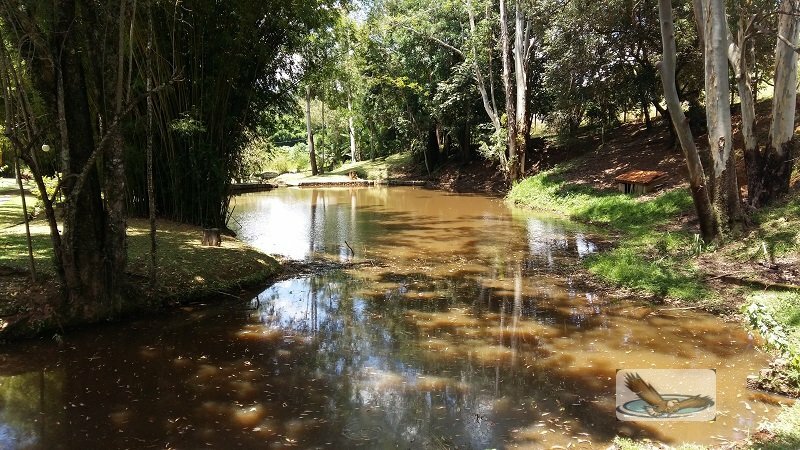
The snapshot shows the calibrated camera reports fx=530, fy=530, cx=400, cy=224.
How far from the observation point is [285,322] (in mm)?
6215

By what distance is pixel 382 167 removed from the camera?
32875 millimetres

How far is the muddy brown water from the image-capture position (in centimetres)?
371

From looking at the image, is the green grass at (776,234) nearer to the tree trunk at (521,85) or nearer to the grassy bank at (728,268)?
the grassy bank at (728,268)

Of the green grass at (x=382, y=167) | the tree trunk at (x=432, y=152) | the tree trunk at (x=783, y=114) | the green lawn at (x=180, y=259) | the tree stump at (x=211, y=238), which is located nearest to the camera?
the green lawn at (x=180, y=259)

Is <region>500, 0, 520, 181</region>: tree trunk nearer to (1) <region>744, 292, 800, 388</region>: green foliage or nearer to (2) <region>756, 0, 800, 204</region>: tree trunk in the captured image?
(2) <region>756, 0, 800, 204</region>: tree trunk

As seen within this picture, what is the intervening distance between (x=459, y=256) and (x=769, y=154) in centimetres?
584

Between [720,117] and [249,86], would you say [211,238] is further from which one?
[720,117]

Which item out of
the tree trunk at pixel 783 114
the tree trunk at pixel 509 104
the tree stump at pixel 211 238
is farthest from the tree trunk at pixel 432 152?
the tree stump at pixel 211 238

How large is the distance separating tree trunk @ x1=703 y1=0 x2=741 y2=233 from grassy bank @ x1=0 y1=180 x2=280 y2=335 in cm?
705

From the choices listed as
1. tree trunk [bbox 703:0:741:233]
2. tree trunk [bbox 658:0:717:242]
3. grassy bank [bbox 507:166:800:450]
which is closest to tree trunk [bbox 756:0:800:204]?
grassy bank [bbox 507:166:800:450]

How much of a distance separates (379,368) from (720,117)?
6614 mm

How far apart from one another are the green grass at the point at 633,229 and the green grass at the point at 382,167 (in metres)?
12.9

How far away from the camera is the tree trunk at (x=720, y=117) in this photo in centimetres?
763

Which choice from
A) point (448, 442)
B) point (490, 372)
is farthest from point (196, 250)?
point (448, 442)
